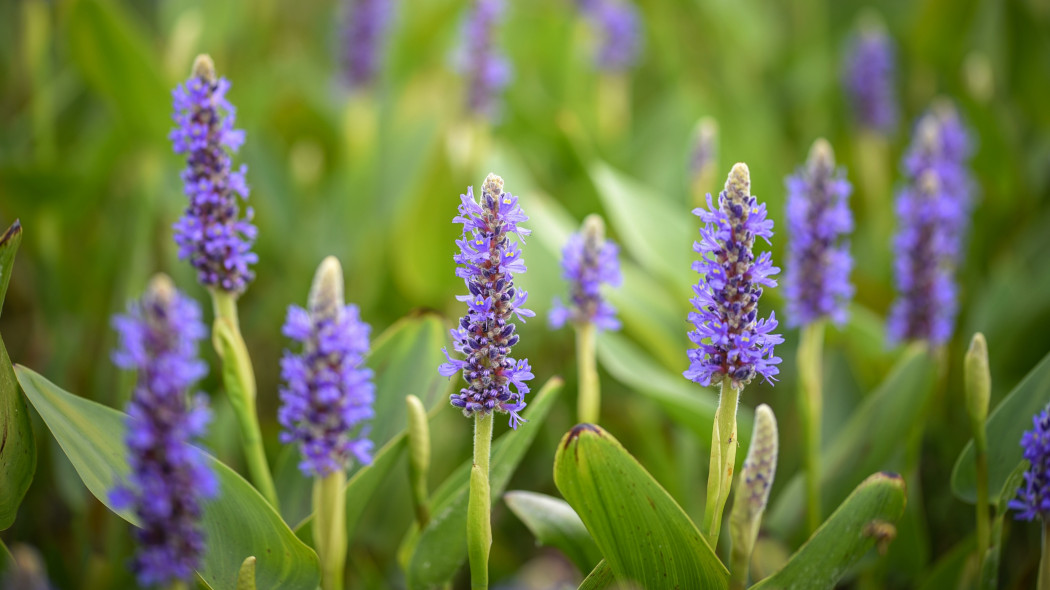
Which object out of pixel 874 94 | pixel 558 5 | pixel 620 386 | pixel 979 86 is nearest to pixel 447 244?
pixel 620 386

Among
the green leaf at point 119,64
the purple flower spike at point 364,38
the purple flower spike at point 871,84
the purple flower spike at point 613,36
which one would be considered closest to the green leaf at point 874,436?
the purple flower spike at point 871,84

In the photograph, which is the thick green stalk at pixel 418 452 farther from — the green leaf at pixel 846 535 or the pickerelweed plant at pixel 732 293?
the green leaf at pixel 846 535

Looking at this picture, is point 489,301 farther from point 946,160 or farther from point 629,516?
point 946,160

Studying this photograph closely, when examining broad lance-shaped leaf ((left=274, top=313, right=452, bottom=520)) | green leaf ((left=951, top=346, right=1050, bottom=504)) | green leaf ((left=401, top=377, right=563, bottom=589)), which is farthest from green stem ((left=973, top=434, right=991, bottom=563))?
broad lance-shaped leaf ((left=274, top=313, right=452, bottom=520))

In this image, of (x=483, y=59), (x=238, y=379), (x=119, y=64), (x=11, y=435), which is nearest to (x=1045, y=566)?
(x=238, y=379)

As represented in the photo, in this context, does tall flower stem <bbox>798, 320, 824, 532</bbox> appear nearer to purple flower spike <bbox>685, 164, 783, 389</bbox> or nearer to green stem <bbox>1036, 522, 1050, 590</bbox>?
green stem <bbox>1036, 522, 1050, 590</bbox>

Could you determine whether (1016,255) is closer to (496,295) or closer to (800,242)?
(800,242)
